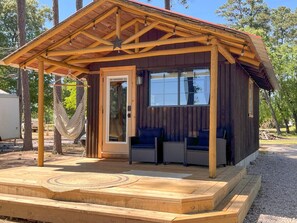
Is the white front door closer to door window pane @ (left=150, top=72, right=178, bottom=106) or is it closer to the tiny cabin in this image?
the tiny cabin

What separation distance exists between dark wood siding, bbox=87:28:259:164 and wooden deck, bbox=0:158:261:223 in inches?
55.8

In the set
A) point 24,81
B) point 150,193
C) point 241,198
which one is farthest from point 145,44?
point 24,81

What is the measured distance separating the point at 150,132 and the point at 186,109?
0.90 meters

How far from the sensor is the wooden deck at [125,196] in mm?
3477

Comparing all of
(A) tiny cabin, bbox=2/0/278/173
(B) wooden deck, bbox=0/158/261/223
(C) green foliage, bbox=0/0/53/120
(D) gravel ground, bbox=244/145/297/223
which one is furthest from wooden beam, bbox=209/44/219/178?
(C) green foliage, bbox=0/0/53/120

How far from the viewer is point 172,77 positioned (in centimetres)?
680

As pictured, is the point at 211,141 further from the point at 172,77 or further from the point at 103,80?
the point at 103,80

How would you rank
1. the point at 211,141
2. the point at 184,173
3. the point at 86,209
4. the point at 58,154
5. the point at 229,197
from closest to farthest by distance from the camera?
1. the point at 86,209
2. the point at 229,197
3. the point at 211,141
4. the point at 184,173
5. the point at 58,154

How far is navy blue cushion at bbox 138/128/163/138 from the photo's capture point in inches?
261

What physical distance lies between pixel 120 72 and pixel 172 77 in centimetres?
122

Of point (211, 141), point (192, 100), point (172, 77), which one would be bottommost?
point (211, 141)

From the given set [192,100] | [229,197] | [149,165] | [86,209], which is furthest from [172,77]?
[86,209]

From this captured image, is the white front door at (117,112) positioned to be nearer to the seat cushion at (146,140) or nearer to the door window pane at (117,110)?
the door window pane at (117,110)

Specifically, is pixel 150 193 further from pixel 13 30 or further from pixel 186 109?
pixel 13 30
